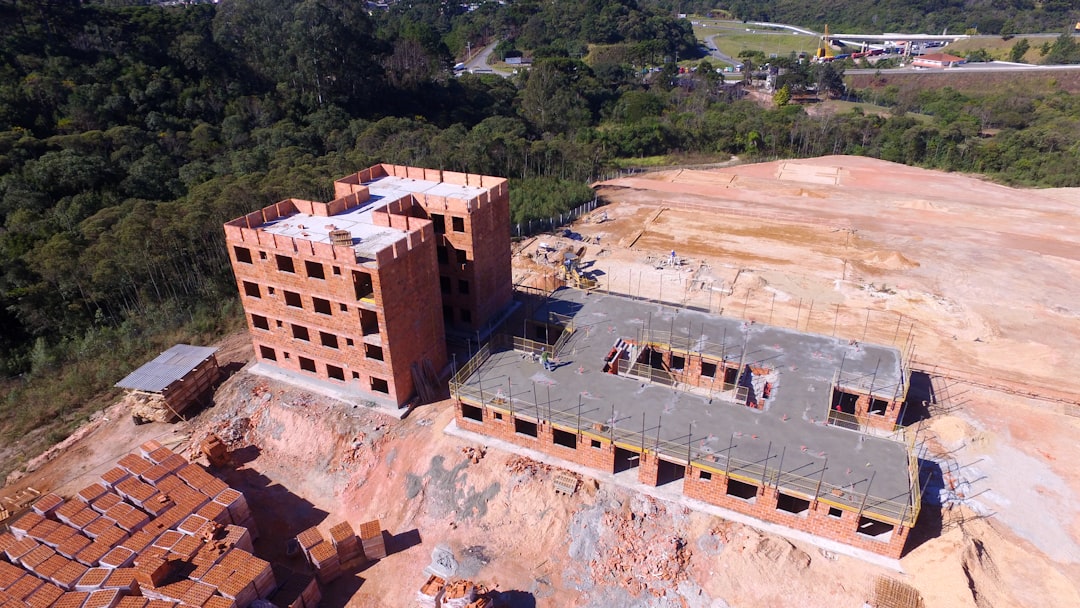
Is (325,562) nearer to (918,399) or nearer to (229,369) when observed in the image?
(229,369)

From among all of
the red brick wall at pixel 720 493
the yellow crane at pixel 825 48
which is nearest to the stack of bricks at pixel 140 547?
the red brick wall at pixel 720 493

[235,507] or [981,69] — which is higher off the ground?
[981,69]

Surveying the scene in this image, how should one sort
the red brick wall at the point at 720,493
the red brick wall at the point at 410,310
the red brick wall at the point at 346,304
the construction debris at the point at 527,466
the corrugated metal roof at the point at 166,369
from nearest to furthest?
the red brick wall at the point at 720,493, the construction debris at the point at 527,466, the red brick wall at the point at 410,310, the red brick wall at the point at 346,304, the corrugated metal roof at the point at 166,369

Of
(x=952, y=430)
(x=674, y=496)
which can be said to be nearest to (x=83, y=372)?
(x=674, y=496)

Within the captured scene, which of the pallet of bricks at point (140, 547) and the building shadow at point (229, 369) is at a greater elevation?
the pallet of bricks at point (140, 547)

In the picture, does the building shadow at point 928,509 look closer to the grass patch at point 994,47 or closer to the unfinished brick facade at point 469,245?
the unfinished brick facade at point 469,245

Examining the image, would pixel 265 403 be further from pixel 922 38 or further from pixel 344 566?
pixel 922 38
